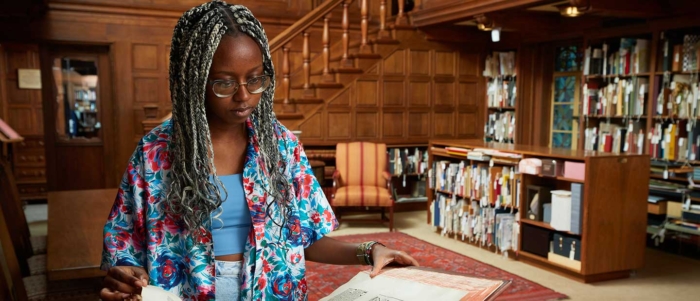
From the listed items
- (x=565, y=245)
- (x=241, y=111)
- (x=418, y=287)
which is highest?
(x=241, y=111)

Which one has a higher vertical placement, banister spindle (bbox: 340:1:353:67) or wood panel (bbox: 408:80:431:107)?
banister spindle (bbox: 340:1:353:67)

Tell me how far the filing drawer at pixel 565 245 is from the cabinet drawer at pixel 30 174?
6.96 m

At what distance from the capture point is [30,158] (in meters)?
8.02

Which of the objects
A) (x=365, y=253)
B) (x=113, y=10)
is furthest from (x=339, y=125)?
(x=365, y=253)

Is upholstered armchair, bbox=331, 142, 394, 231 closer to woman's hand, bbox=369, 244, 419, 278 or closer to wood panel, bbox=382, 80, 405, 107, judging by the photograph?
wood panel, bbox=382, 80, 405, 107

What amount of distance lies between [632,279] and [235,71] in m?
4.38

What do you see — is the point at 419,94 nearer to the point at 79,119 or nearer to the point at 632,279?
the point at 632,279

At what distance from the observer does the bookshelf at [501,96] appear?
7.61m

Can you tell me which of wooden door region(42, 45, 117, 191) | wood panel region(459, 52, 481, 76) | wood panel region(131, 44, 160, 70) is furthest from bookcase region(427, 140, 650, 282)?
wooden door region(42, 45, 117, 191)

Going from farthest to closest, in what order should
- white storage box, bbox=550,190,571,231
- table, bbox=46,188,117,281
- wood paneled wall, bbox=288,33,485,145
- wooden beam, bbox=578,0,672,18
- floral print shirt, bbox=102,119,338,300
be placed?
wood paneled wall, bbox=288,33,485,145 → wooden beam, bbox=578,0,672,18 → white storage box, bbox=550,190,571,231 → table, bbox=46,188,117,281 → floral print shirt, bbox=102,119,338,300

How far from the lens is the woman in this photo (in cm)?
112

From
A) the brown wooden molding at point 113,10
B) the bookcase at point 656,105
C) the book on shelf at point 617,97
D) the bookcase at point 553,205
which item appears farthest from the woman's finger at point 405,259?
the brown wooden molding at point 113,10

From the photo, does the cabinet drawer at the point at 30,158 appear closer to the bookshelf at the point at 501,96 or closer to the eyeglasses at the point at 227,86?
the bookshelf at the point at 501,96

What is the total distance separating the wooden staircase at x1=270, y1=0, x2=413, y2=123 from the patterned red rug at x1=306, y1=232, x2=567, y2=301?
1814 mm
